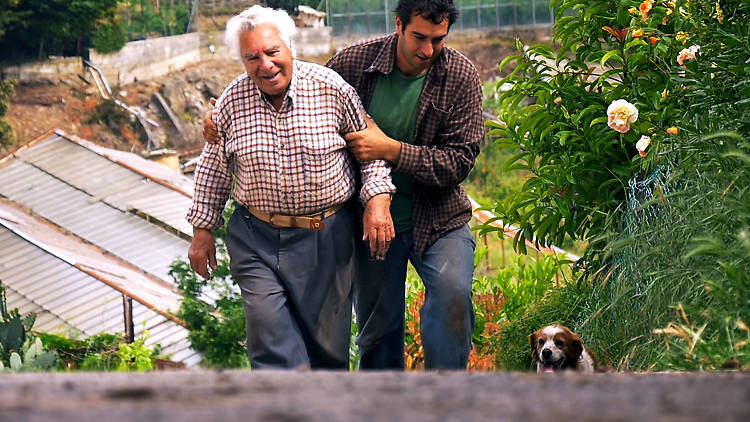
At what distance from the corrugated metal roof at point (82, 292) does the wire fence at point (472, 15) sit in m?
12.5

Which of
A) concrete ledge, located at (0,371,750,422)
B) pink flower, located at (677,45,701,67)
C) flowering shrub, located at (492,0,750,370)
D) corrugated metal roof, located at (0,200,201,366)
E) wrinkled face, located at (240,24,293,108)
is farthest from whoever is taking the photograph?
corrugated metal roof, located at (0,200,201,366)

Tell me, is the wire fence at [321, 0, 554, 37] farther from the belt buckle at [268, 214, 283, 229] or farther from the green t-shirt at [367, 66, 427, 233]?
the belt buckle at [268, 214, 283, 229]

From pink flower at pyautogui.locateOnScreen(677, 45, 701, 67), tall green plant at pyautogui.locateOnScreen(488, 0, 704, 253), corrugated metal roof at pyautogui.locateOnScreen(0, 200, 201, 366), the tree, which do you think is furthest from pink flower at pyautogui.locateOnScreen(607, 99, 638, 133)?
the tree

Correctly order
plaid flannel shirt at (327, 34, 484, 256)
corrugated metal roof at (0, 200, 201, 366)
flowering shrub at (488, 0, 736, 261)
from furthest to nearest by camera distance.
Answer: corrugated metal roof at (0, 200, 201, 366)
flowering shrub at (488, 0, 736, 261)
plaid flannel shirt at (327, 34, 484, 256)

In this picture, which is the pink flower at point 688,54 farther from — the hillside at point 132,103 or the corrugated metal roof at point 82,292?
the hillside at point 132,103

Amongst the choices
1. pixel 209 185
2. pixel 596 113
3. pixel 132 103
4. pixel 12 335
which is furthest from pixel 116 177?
pixel 209 185

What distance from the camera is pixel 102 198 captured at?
21688mm

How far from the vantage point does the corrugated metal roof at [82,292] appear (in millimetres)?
14720

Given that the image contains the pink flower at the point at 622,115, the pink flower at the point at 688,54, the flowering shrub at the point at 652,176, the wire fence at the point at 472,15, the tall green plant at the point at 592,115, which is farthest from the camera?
the wire fence at the point at 472,15

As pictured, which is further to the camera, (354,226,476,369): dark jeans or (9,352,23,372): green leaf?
(9,352,23,372): green leaf

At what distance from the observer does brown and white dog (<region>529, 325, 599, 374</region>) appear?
4.31 meters

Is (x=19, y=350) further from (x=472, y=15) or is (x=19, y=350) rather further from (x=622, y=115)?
(x=472, y=15)

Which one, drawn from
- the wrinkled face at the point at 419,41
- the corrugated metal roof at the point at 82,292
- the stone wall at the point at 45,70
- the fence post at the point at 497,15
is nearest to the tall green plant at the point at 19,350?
the wrinkled face at the point at 419,41

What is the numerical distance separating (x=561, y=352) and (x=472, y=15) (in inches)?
1026
